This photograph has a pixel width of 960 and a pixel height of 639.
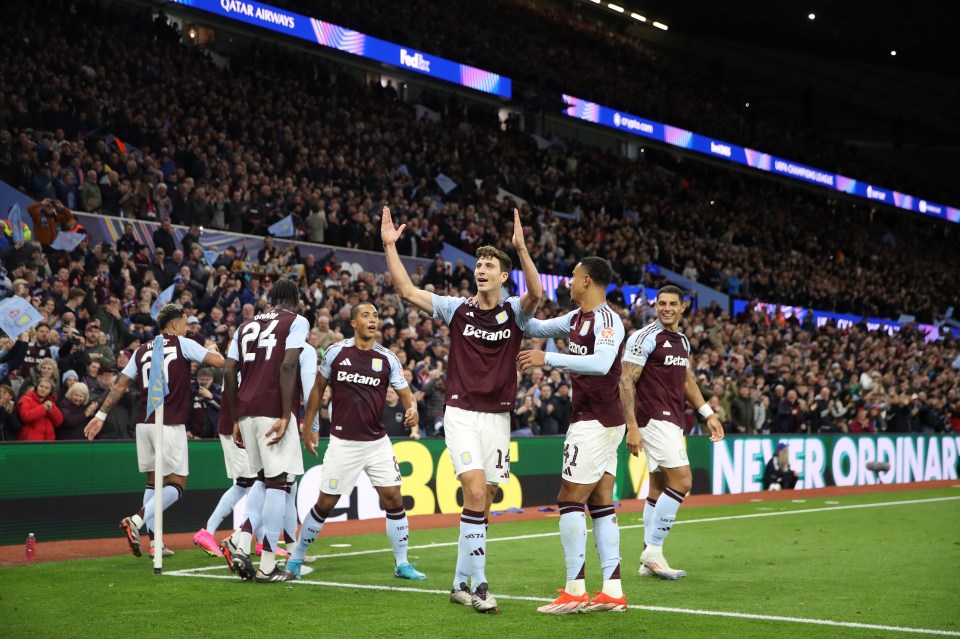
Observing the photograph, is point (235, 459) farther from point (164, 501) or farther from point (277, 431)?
point (277, 431)

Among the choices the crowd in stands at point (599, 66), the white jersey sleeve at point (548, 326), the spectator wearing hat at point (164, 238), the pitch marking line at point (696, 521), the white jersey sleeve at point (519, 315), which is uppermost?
the crowd in stands at point (599, 66)

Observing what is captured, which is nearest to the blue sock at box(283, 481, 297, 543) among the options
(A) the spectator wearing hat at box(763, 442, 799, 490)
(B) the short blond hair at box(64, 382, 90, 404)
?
(B) the short blond hair at box(64, 382, 90, 404)

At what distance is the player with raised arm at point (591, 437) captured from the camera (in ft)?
25.9

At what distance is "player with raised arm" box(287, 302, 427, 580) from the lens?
9.91m

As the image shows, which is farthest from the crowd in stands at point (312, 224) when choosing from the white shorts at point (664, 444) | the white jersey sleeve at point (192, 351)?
the white shorts at point (664, 444)

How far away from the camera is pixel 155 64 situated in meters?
24.1

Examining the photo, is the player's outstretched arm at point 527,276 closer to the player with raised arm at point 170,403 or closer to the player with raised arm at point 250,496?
the player with raised arm at point 250,496

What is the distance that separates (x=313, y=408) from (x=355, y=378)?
502 mm

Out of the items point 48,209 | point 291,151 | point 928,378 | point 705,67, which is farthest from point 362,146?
point 705,67

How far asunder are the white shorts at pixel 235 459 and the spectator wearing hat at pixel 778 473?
1445cm

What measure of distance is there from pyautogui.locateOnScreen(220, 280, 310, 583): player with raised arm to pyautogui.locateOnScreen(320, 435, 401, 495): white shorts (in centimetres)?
60

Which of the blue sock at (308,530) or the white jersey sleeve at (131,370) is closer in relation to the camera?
the blue sock at (308,530)

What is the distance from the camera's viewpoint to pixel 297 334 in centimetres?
920

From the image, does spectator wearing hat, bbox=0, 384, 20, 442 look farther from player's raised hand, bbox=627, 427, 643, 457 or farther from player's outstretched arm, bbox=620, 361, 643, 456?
player's raised hand, bbox=627, 427, 643, 457
